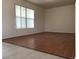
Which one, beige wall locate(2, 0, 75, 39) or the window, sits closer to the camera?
beige wall locate(2, 0, 75, 39)

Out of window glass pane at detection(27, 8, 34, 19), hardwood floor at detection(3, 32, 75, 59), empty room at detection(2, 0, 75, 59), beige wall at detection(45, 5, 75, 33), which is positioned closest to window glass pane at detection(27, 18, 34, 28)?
empty room at detection(2, 0, 75, 59)

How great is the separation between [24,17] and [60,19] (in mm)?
3945

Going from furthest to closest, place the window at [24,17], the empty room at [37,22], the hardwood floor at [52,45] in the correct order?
the window at [24,17] → the empty room at [37,22] → the hardwood floor at [52,45]

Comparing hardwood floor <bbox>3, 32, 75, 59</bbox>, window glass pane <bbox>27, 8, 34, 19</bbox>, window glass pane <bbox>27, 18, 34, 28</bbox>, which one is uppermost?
window glass pane <bbox>27, 8, 34, 19</bbox>

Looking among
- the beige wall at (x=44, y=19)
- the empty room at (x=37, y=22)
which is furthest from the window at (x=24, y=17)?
the beige wall at (x=44, y=19)

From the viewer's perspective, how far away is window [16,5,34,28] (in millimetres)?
6006

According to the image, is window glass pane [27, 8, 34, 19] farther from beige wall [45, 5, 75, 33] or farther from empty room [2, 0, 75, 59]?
beige wall [45, 5, 75, 33]

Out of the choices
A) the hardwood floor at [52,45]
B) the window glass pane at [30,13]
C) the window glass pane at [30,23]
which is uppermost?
the window glass pane at [30,13]

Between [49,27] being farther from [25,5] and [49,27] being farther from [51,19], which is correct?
[25,5]

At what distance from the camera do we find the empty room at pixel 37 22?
4.45m

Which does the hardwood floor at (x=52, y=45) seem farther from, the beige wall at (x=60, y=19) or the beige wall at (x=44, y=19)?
the beige wall at (x=60, y=19)

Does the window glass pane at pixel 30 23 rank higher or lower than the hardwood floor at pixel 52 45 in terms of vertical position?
higher

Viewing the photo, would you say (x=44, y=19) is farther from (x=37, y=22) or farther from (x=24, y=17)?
(x=24, y=17)

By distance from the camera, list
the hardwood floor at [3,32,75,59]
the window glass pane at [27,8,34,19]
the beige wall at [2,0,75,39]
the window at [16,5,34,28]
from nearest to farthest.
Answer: the hardwood floor at [3,32,75,59]
the beige wall at [2,0,75,39]
the window at [16,5,34,28]
the window glass pane at [27,8,34,19]
